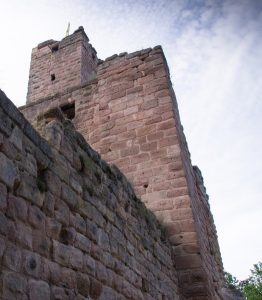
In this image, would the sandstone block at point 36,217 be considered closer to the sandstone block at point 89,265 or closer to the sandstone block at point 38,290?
the sandstone block at point 38,290

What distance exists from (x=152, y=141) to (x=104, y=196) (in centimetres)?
297

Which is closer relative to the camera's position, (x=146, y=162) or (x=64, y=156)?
(x=64, y=156)

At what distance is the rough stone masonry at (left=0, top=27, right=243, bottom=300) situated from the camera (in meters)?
2.56

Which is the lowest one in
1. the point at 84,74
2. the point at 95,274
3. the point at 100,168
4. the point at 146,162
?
the point at 95,274

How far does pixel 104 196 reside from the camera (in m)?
4.02

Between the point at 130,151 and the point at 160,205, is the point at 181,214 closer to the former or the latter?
the point at 160,205

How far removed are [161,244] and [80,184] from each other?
238cm

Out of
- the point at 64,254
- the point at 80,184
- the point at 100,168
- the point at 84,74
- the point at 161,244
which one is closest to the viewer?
the point at 64,254

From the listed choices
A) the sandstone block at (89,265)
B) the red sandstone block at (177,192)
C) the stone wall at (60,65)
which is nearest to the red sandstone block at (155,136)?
the red sandstone block at (177,192)

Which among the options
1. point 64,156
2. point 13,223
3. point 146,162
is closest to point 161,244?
point 146,162

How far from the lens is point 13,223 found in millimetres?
2441

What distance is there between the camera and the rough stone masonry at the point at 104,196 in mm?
2562

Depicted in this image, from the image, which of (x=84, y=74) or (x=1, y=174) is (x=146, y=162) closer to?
(x=1, y=174)

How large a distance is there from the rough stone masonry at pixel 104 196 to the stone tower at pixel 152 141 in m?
0.02
